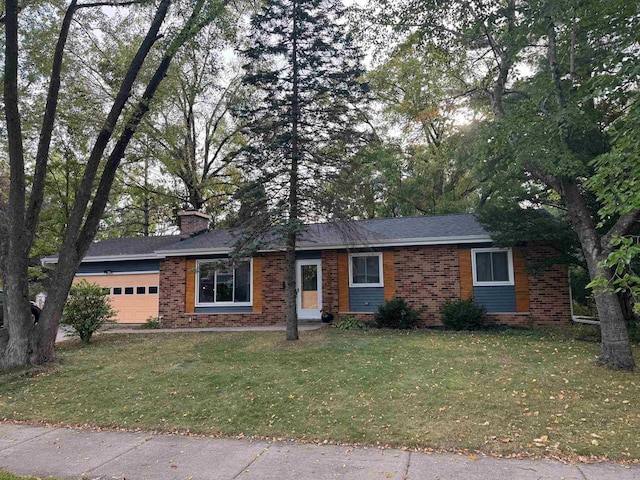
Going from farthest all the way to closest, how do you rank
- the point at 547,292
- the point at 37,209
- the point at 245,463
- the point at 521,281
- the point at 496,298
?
1. the point at 496,298
2. the point at 521,281
3. the point at 547,292
4. the point at 37,209
5. the point at 245,463

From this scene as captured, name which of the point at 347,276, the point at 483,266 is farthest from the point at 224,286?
the point at 483,266

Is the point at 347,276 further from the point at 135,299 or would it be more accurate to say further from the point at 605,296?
the point at 135,299

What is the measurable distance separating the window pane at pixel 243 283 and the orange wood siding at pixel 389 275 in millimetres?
4834

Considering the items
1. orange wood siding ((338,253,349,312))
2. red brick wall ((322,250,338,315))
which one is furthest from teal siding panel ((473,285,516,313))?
red brick wall ((322,250,338,315))

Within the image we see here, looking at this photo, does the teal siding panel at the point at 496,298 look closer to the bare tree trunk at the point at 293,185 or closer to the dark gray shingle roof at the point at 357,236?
the dark gray shingle roof at the point at 357,236

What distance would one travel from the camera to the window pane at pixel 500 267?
12375 mm

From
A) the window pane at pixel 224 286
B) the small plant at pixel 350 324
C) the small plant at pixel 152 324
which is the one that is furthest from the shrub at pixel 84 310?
the small plant at pixel 350 324

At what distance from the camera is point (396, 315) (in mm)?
12367

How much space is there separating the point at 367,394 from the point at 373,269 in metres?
7.77

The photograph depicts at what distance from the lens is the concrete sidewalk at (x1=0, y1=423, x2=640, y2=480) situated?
3770 millimetres

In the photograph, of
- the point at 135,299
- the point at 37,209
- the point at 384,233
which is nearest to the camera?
the point at 37,209

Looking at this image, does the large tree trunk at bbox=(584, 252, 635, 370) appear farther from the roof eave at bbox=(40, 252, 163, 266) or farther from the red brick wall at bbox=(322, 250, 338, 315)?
the roof eave at bbox=(40, 252, 163, 266)

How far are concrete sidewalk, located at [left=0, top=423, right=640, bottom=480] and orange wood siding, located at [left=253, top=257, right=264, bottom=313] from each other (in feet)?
30.8

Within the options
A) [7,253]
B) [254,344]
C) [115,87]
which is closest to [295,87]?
[115,87]
